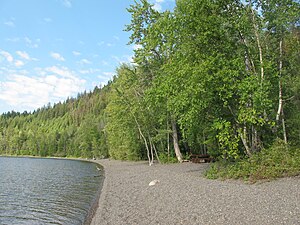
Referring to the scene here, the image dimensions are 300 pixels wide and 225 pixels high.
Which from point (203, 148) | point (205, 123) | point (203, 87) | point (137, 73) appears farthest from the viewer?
point (203, 148)

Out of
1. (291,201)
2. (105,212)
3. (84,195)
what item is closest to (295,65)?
(291,201)

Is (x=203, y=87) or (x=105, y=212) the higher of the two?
(x=203, y=87)

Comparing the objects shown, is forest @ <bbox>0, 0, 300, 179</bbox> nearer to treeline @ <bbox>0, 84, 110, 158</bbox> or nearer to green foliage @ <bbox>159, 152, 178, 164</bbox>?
green foliage @ <bbox>159, 152, 178, 164</bbox>

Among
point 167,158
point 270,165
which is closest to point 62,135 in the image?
point 167,158

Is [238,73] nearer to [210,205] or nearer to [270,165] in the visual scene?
[270,165]

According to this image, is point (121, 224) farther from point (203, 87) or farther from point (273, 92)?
point (273, 92)

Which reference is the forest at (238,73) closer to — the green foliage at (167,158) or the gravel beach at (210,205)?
the gravel beach at (210,205)

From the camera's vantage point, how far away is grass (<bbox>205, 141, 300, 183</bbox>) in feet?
43.3

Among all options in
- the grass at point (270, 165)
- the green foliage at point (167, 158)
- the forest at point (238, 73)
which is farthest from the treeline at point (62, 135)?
the grass at point (270, 165)

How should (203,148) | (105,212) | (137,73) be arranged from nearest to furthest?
(105,212), (137,73), (203,148)

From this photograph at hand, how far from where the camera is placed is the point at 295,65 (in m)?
16.8

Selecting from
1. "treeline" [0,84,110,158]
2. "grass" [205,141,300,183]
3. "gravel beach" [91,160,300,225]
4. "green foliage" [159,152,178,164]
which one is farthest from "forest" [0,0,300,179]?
"treeline" [0,84,110,158]

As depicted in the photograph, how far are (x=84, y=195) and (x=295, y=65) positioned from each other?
617 inches

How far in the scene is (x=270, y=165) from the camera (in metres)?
13.6
